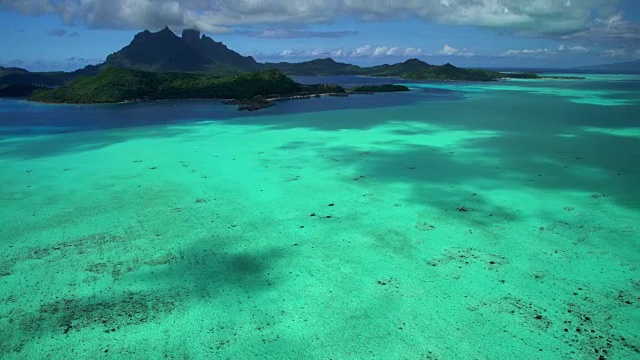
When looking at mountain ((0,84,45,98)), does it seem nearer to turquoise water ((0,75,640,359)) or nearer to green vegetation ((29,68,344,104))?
green vegetation ((29,68,344,104))

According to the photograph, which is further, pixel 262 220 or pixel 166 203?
pixel 166 203

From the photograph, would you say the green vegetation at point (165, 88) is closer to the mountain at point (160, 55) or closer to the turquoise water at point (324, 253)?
the turquoise water at point (324, 253)

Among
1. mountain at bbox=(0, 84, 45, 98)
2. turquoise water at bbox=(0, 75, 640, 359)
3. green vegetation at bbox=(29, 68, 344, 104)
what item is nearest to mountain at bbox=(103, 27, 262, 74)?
mountain at bbox=(0, 84, 45, 98)

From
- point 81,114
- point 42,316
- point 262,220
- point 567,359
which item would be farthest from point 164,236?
point 81,114

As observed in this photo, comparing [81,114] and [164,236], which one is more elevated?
[81,114]

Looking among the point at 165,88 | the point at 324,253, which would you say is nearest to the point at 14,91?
the point at 165,88

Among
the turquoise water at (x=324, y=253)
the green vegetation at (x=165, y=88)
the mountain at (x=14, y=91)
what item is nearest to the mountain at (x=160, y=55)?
the mountain at (x=14, y=91)

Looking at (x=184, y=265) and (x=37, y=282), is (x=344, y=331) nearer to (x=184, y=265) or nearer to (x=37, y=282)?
(x=184, y=265)

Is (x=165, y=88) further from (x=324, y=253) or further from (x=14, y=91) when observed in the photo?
(x=324, y=253)
